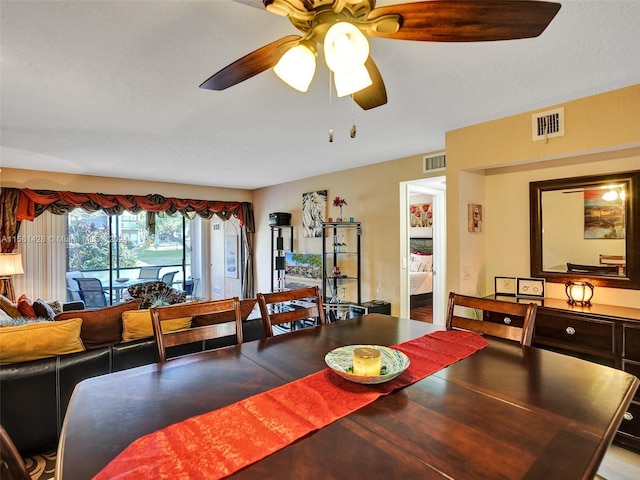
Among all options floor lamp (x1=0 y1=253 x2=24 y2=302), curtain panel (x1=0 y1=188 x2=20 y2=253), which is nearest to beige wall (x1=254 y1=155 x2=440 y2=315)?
floor lamp (x1=0 y1=253 x2=24 y2=302)

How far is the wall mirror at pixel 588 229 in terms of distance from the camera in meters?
2.47

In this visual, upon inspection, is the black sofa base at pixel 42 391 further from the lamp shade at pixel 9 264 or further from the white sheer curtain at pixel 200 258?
the white sheer curtain at pixel 200 258

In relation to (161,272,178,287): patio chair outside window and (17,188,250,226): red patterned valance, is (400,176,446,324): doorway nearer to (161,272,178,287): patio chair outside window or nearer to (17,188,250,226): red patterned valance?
(17,188,250,226): red patterned valance

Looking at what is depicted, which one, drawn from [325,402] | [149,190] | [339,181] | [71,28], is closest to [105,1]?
[71,28]

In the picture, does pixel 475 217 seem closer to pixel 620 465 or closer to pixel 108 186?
pixel 620 465

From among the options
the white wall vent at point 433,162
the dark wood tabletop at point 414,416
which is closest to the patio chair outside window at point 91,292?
the dark wood tabletop at point 414,416

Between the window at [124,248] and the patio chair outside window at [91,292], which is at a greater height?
the window at [124,248]

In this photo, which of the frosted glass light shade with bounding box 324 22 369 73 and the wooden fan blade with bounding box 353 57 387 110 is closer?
the frosted glass light shade with bounding box 324 22 369 73

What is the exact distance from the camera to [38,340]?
81.5 inches

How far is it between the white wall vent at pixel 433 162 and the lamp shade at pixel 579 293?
172 cm

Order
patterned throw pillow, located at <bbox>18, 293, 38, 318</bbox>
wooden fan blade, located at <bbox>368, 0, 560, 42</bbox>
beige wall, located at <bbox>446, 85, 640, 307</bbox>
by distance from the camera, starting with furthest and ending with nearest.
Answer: patterned throw pillow, located at <bbox>18, 293, 38, 318</bbox> < beige wall, located at <bbox>446, 85, 640, 307</bbox> < wooden fan blade, located at <bbox>368, 0, 560, 42</bbox>

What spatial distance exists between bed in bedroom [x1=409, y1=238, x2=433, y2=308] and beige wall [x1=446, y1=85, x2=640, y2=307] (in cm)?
269

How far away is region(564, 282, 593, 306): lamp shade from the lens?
8.49 feet

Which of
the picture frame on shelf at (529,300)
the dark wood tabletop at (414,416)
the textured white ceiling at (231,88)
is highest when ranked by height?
the textured white ceiling at (231,88)
